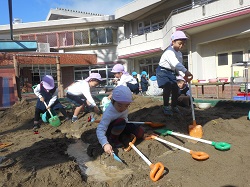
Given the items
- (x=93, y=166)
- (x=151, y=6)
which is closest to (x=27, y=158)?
(x=93, y=166)

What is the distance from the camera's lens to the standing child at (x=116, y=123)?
10.1ft

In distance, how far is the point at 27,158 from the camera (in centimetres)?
331

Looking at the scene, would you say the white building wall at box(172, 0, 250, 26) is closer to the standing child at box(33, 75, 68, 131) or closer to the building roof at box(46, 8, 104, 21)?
the standing child at box(33, 75, 68, 131)

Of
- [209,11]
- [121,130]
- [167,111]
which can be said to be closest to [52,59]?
[209,11]

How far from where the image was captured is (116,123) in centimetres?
340

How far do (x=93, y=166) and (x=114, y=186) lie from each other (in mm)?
774

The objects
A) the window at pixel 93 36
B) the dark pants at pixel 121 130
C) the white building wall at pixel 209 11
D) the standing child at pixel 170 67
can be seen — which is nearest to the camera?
the dark pants at pixel 121 130

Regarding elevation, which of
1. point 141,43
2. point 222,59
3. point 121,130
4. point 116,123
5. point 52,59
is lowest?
point 121,130

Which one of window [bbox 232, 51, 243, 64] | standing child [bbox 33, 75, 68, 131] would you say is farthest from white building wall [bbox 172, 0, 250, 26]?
standing child [bbox 33, 75, 68, 131]

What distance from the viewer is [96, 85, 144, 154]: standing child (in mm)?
3081

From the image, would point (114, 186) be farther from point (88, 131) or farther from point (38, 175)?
point (88, 131)

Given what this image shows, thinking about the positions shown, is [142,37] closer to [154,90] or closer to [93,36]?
[93,36]

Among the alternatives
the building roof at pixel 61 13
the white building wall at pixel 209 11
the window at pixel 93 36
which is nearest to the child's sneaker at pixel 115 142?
the white building wall at pixel 209 11

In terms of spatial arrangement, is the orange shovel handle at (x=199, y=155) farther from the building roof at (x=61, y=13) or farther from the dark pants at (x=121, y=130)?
the building roof at (x=61, y=13)
